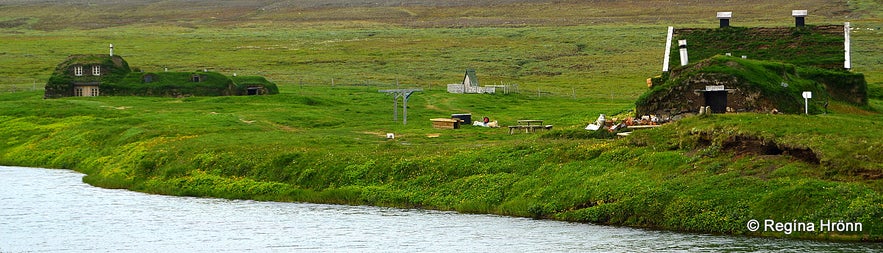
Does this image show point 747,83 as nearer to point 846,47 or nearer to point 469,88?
point 846,47

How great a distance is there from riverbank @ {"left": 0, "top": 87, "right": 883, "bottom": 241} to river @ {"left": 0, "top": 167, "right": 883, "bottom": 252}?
3.37ft

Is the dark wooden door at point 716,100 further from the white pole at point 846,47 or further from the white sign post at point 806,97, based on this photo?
the white pole at point 846,47

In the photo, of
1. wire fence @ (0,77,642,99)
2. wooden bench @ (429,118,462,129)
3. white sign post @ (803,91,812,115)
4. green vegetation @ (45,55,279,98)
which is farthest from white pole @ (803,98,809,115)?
green vegetation @ (45,55,279,98)

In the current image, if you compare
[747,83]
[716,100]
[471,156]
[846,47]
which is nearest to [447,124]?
[716,100]

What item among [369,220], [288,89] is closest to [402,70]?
[288,89]

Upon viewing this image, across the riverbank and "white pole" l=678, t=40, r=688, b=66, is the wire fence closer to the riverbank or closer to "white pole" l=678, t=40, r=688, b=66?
the riverbank

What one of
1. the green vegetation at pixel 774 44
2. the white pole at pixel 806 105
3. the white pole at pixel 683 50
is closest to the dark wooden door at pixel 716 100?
the white pole at pixel 806 105

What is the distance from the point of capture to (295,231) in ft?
140

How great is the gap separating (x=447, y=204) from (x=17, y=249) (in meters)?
14.4

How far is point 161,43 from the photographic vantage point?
198 metres

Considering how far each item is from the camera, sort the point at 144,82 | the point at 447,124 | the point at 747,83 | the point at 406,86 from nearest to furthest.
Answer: the point at 747,83 → the point at 447,124 → the point at 144,82 → the point at 406,86

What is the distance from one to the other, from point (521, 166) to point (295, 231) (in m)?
9.37

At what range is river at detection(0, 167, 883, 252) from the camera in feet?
123

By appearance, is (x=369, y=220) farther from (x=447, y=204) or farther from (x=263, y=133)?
(x=263, y=133)
